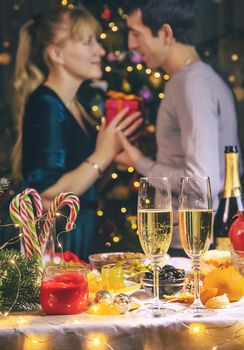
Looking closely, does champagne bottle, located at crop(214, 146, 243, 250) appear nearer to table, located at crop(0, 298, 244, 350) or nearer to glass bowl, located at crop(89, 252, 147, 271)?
glass bowl, located at crop(89, 252, 147, 271)

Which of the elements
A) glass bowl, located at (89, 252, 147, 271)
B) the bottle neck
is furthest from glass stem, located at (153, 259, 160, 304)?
the bottle neck

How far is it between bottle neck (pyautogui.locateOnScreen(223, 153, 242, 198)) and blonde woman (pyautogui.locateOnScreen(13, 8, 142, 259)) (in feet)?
4.46

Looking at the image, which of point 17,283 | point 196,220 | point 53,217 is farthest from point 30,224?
point 196,220

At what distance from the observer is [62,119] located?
3.59 m

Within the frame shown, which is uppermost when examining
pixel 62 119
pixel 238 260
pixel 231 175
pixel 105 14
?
pixel 105 14

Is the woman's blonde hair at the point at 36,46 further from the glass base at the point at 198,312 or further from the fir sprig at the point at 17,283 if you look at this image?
the glass base at the point at 198,312

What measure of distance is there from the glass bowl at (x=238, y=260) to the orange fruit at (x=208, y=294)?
0.16 metres

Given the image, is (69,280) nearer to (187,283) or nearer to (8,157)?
(187,283)

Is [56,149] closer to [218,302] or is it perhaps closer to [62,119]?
[62,119]

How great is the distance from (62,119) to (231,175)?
1608 millimetres

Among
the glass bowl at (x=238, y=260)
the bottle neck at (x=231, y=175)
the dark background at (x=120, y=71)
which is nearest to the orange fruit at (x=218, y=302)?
the glass bowl at (x=238, y=260)

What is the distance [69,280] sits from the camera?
137 cm

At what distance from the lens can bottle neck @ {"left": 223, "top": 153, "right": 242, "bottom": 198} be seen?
212 cm

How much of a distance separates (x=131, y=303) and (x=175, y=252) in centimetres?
203
